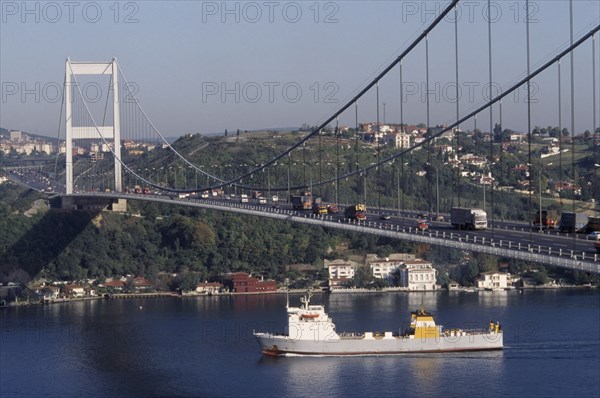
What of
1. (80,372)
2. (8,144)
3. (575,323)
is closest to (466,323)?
(575,323)

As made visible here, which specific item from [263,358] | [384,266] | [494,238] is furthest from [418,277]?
[494,238]

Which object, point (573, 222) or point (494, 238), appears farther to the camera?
point (494, 238)

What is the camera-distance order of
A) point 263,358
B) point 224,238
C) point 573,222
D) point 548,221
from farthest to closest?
point 224,238 → point 263,358 → point 548,221 → point 573,222

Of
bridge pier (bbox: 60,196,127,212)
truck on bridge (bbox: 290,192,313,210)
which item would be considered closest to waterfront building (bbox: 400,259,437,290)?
truck on bridge (bbox: 290,192,313,210)

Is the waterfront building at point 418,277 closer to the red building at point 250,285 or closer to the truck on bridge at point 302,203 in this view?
the red building at point 250,285

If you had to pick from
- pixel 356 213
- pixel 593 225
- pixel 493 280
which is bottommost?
pixel 493 280

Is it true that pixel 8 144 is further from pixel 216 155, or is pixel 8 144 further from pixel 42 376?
pixel 42 376

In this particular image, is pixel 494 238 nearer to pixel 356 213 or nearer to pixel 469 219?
pixel 469 219
